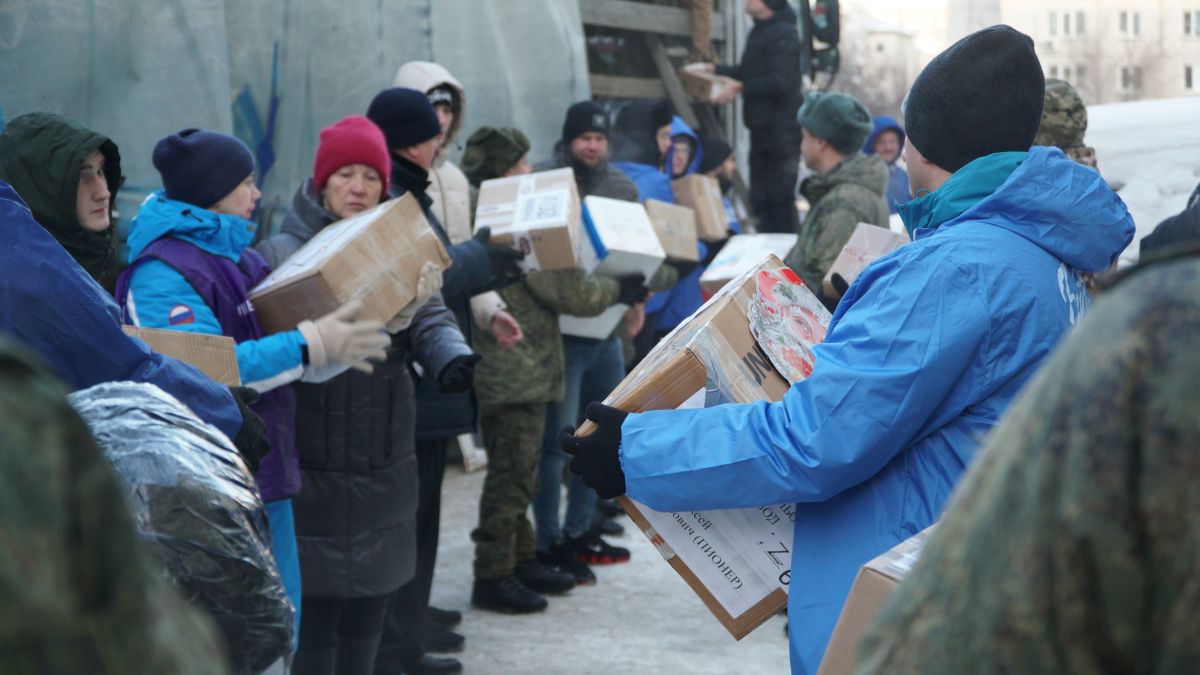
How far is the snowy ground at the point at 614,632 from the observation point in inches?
200

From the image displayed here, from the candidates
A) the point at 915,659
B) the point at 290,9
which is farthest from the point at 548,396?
the point at 915,659

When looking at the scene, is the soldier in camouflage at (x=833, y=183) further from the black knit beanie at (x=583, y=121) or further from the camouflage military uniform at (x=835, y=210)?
the black knit beanie at (x=583, y=121)

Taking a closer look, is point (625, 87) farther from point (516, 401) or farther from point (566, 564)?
point (516, 401)

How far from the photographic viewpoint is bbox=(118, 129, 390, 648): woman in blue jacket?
3.44 m

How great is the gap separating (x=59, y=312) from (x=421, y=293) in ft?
4.78

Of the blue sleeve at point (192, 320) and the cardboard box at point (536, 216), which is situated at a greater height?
the blue sleeve at point (192, 320)

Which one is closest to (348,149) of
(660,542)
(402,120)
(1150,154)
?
(402,120)

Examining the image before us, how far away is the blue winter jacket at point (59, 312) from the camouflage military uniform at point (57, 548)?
5.75ft

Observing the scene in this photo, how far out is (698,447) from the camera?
91.0 inches

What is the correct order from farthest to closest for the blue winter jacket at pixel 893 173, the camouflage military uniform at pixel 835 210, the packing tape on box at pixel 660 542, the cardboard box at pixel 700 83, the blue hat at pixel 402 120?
the cardboard box at pixel 700 83, the blue winter jacket at pixel 893 173, the camouflage military uniform at pixel 835 210, the blue hat at pixel 402 120, the packing tape on box at pixel 660 542

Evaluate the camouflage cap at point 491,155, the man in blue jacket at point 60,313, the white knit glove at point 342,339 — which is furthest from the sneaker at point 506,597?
the man in blue jacket at point 60,313

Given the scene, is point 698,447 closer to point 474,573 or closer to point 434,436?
point 434,436

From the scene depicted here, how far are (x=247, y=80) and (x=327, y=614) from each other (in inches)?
108

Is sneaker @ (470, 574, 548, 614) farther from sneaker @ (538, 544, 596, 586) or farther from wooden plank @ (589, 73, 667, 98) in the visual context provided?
wooden plank @ (589, 73, 667, 98)
